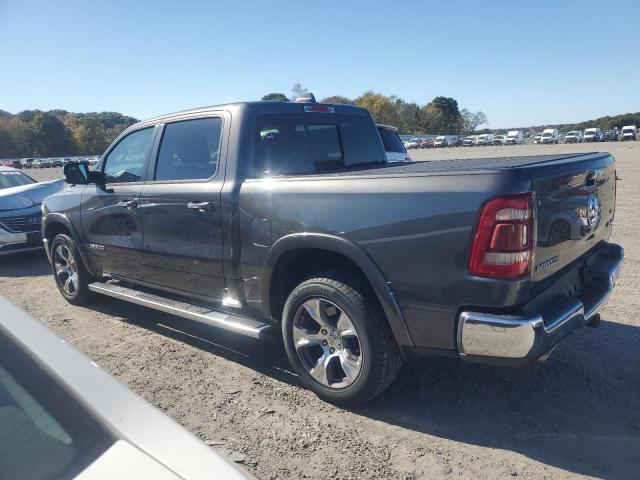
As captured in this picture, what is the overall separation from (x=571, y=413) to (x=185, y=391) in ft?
8.40

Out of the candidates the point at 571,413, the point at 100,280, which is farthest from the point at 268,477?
the point at 100,280

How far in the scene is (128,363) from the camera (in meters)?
4.12

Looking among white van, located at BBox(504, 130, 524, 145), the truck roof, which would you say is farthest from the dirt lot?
white van, located at BBox(504, 130, 524, 145)

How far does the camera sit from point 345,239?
9.77 feet

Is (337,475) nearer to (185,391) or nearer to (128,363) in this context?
(185,391)

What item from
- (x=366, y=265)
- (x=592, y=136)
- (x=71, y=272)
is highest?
(x=366, y=265)

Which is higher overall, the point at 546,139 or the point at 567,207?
the point at 567,207

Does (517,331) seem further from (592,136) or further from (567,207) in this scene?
(592,136)

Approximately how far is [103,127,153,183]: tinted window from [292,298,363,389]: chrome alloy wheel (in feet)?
7.22

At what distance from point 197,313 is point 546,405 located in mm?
2548

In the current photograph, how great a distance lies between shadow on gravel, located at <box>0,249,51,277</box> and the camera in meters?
7.96

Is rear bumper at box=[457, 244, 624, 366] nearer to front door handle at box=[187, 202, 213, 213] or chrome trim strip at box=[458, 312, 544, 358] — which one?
chrome trim strip at box=[458, 312, 544, 358]

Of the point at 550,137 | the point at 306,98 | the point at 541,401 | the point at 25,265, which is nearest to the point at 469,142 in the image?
the point at 550,137

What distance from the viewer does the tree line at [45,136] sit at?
9050cm
